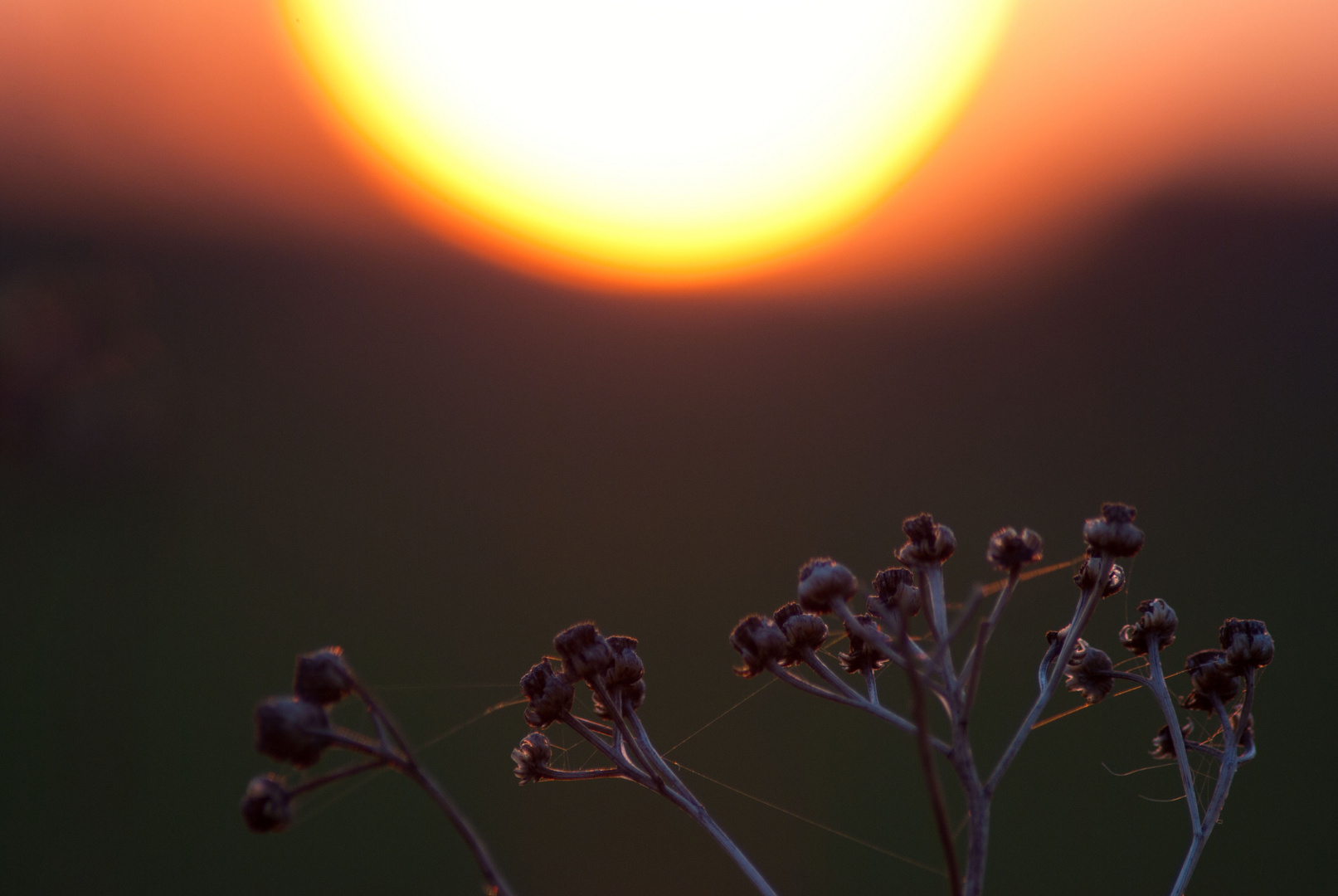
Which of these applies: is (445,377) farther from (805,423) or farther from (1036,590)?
(1036,590)

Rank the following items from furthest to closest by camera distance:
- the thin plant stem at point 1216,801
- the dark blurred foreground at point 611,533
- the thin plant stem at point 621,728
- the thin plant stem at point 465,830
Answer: the dark blurred foreground at point 611,533 → the thin plant stem at point 621,728 → the thin plant stem at point 1216,801 → the thin plant stem at point 465,830

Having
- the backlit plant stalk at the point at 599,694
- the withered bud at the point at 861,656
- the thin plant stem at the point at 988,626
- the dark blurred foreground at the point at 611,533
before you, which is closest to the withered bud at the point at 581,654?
the backlit plant stalk at the point at 599,694

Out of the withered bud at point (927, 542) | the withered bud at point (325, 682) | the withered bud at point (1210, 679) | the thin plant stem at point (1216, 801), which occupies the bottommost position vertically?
the thin plant stem at point (1216, 801)

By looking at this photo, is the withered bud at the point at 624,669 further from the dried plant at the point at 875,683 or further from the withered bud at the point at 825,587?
the withered bud at the point at 825,587

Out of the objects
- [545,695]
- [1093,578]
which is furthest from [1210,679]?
[545,695]

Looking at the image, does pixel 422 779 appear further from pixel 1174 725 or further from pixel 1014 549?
pixel 1174 725
